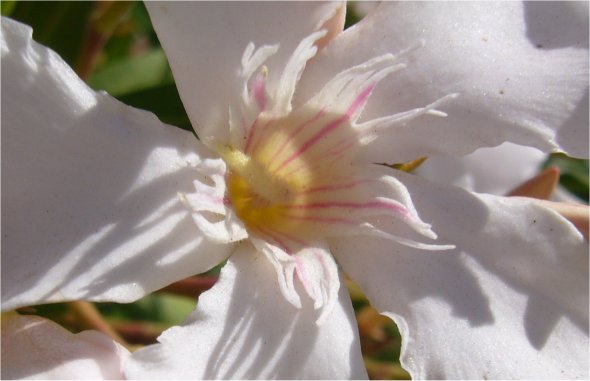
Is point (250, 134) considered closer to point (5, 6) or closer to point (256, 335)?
point (256, 335)

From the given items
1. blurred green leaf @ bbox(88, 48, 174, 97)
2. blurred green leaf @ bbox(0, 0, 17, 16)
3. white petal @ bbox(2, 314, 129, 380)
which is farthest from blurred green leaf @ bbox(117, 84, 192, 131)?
white petal @ bbox(2, 314, 129, 380)

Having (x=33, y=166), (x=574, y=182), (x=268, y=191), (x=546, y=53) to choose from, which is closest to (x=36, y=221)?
(x=33, y=166)

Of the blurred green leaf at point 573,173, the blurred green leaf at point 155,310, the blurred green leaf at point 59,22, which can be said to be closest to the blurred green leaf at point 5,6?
the blurred green leaf at point 59,22

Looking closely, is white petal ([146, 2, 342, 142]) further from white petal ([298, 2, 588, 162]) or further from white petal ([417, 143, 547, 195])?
white petal ([417, 143, 547, 195])

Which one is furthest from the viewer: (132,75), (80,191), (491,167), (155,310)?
(155,310)

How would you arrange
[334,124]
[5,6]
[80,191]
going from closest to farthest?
[80,191], [334,124], [5,6]

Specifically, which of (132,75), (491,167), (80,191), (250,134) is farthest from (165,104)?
(491,167)

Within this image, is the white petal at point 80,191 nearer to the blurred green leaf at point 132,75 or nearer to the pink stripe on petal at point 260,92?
the pink stripe on petal at point 260,92

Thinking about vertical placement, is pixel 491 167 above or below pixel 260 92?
below
